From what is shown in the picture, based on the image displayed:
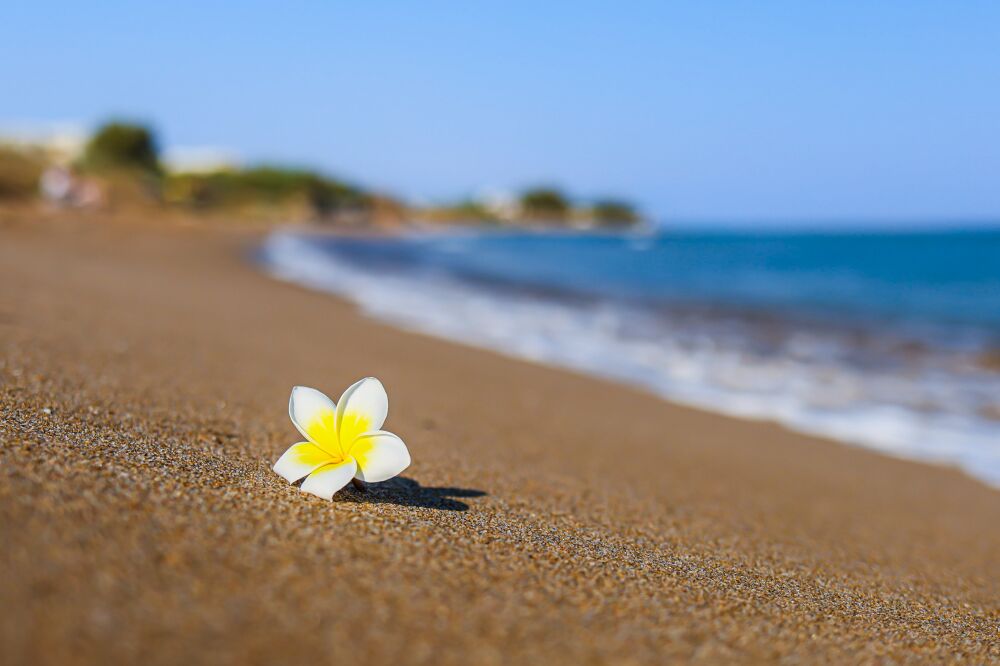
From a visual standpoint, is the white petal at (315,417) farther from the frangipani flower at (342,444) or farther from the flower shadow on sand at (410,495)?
the flower shadow on sand at (410,495)

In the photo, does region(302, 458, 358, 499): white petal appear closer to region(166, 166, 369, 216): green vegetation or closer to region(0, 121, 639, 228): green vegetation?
region(0, 121, 639, 228): green vegetation

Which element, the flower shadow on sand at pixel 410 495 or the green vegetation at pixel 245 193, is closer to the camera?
the flower shadow on sand at pixel 410 495

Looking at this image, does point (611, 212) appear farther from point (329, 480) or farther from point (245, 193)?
point (329, 480)

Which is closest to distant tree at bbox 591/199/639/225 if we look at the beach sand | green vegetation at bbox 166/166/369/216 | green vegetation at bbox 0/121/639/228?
green vegetation at bbox 0/121/639/228

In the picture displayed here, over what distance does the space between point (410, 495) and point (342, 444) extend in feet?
0.91

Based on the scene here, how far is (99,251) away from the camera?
1194 centimetres

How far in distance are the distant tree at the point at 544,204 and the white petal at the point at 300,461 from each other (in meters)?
133

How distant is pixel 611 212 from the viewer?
5640 inches

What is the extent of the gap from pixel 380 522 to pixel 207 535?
14.7 inches

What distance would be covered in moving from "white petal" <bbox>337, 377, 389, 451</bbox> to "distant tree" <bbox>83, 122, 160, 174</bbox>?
40.5m

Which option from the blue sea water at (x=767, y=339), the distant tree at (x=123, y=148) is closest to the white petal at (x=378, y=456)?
the blue sea water at (x=767, y=339)

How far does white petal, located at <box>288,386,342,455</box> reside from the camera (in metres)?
1.77

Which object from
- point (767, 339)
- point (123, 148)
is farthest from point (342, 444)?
point (123, 148)

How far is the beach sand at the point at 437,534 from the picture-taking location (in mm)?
1070
